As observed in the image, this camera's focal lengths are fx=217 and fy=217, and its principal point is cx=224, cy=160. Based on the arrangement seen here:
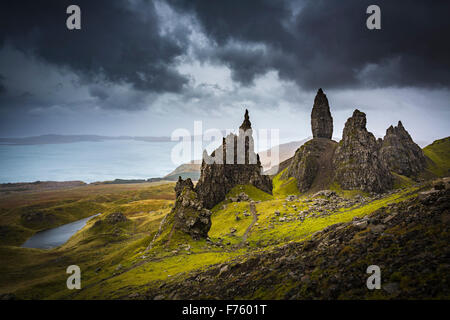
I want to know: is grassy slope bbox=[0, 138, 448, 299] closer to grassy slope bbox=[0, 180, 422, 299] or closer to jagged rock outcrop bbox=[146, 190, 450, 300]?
grassy slope bbox=[0, 180, 422, 299]

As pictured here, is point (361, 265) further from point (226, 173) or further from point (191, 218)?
point (226, 173)

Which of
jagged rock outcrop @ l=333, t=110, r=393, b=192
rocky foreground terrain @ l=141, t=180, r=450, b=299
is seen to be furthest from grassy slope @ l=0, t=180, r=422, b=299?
jagged rock outcrop @ l=333, t=110, r=393, b=192

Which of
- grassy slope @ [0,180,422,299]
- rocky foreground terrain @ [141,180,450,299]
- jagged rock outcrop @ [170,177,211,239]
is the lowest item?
grassy slope @ [0,180,422,299]

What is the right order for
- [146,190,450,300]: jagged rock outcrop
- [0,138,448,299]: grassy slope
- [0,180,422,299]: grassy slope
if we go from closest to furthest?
[146,190,450,300]: jagged rock outcrop → [0,180,422,299]: grassy slope → [0,138,448,299]: grassy slope

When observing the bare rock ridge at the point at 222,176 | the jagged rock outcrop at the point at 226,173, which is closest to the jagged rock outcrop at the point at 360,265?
the bare rock ridge at the point at 222,176

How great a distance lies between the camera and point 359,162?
170 metres

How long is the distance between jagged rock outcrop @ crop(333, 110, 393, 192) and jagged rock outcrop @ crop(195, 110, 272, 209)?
64087 millimetres

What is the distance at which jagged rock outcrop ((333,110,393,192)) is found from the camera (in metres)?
162

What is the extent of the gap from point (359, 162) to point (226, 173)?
10592 centimetres

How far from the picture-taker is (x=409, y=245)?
22.7m

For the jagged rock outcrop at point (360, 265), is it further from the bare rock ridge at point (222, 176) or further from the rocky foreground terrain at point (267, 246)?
the bare rock ridge at point (222, 176)
